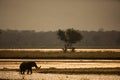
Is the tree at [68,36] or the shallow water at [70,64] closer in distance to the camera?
the shallow water at [70,64]

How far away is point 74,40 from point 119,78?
91.3 metres

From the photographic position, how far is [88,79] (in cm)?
2166

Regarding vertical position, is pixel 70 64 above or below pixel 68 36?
above

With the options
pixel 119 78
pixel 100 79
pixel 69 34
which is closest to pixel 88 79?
pixel 100 79

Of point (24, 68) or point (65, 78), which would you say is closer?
point (65, 78)

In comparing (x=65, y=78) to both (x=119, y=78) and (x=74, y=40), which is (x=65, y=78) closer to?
(x=119, y=78)

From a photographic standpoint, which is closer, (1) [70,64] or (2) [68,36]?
(1) [70,64]

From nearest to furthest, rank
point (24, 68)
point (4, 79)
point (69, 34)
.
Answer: point (4, 79)
point (24, 68)
point (69, 34)

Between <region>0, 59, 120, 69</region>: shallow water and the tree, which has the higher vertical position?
<region>0, 59, 120, 69</region>: shallow water

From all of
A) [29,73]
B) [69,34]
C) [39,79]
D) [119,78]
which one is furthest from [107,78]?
[69,34]

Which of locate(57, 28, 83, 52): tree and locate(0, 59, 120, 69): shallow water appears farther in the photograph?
locate(57, 28, 83, 52): tree

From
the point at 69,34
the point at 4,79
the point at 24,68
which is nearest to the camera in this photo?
the point at 4,79

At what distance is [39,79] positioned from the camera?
70.9ft

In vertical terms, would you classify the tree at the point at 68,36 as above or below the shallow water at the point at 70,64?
below
